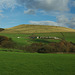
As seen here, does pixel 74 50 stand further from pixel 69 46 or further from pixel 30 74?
pixel 30 74

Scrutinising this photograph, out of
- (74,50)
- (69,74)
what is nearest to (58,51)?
(74,50)

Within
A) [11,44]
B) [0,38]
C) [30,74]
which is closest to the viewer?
[30,74]

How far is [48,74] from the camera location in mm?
9859

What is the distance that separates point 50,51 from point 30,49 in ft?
17.8

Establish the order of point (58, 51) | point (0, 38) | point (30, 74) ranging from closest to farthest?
1. point (30, 74)
2. point (58, 51)
3. point (0, 38)

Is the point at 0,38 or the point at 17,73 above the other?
the point at 0,38

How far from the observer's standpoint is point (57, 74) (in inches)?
392

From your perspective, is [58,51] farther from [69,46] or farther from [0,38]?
[0,38]

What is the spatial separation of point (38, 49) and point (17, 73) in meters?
25.3

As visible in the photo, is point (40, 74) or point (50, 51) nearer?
point (40, 74)

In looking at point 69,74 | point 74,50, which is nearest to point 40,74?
point 69,74

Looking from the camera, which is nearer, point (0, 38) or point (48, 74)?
point (48, 74)

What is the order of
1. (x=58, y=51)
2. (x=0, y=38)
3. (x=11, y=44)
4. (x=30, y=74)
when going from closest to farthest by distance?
(x=30, y=74), (x=58, y=51), (x=11, y=44), (x=0, y=38)

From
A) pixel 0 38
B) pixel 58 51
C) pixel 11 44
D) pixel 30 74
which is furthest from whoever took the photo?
pixel 0 38
